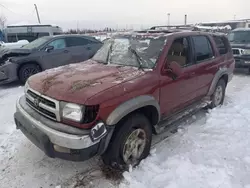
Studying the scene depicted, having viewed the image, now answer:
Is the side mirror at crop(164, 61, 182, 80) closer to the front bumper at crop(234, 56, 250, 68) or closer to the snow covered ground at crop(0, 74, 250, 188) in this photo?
the snow covered ground at crop(0, 74, 250, 188)

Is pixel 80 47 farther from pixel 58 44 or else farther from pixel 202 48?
pixel 202 48

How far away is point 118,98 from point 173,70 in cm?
107

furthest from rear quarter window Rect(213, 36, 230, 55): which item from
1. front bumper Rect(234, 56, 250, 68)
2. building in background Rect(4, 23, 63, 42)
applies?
building in background Rect(4, 23, 63, 42)

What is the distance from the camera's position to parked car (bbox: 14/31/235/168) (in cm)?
261

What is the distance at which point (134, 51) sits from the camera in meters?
3.75

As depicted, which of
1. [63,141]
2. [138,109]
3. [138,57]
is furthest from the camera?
[138,57]

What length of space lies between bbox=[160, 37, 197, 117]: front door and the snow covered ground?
606 millimetres

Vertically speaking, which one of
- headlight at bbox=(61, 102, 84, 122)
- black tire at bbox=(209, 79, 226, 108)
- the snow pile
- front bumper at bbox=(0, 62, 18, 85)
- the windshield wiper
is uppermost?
the windshield wiper

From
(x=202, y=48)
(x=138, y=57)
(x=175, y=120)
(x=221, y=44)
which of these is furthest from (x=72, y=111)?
(x=221, y=44)

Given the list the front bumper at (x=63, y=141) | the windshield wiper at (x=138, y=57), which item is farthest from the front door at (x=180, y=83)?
the front bumper at (x=63, y=141)

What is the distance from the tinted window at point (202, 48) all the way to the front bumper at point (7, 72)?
5405 millimetres

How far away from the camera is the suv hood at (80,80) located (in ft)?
8.82

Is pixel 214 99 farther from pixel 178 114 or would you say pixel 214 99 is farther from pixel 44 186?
pixel 44 186

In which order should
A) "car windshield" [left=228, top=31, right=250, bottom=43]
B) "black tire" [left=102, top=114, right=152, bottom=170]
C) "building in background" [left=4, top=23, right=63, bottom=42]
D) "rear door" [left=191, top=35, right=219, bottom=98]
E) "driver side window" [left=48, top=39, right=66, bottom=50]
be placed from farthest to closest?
"building in background" [left=4, top=23, right=63, bottom=42] < "car windshield" [left=228, top=31, right=250, bottom=43] < "driver side window" [left=48, top=39, right=66, bottom=50] < "rear door" [left=191, top=35, right=219, bottom=98] < "black tire" [left=102, top=114, right=152, bottom=170]
